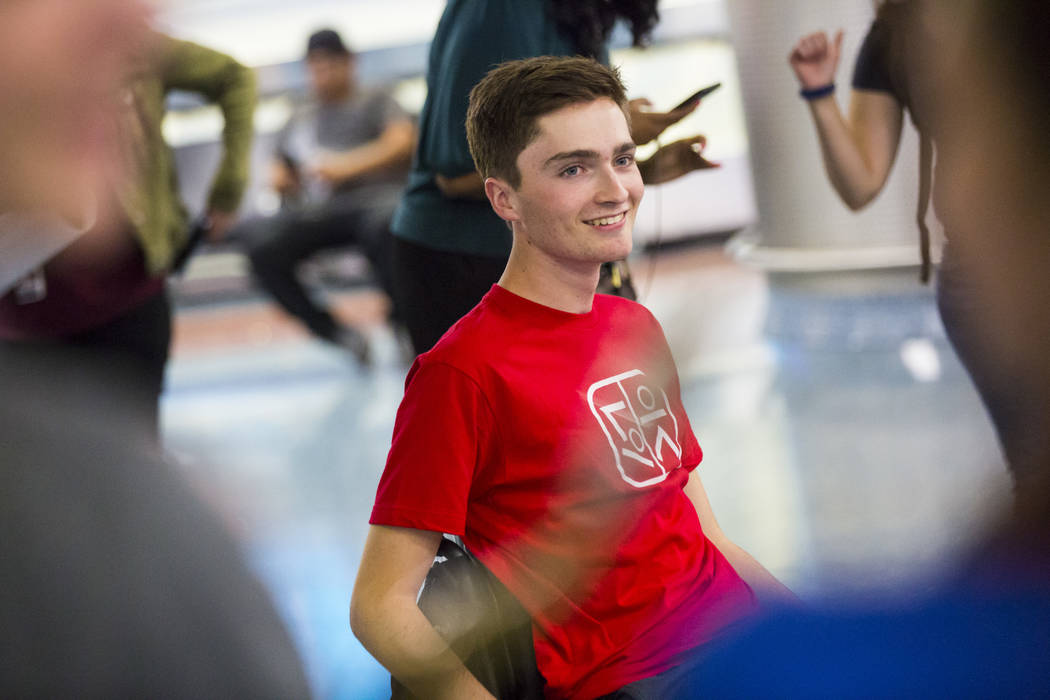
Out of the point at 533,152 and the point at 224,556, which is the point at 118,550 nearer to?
the point at 224,556

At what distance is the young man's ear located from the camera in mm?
962

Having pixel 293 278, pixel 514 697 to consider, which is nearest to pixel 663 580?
pixel 514 697

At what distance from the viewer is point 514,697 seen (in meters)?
0.92

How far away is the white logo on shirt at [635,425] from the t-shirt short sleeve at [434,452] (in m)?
0.12

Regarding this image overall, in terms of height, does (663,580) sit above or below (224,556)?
below

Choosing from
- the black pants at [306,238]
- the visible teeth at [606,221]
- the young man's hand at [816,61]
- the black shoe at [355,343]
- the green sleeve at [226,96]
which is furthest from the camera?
the black shoe at [355,343]

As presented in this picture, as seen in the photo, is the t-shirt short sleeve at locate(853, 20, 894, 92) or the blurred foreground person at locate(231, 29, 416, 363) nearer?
the t-shirt short sleeve at locate(853, 20, 894, 92)

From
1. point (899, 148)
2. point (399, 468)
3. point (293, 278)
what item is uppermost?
point (899, 148)

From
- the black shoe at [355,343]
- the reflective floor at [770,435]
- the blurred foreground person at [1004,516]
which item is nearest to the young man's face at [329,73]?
the black shoe at [355,343]

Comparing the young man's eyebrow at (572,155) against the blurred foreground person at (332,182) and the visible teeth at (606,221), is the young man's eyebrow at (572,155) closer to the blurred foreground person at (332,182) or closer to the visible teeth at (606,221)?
the visible teeth at (606,221)

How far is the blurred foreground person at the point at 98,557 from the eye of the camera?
1.15 feet

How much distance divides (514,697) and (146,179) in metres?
1.05

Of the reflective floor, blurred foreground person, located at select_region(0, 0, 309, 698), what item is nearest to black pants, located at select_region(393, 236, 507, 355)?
the reflective floor

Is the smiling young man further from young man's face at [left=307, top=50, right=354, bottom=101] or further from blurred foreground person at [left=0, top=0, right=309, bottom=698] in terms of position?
young man's face at [left=307, top=50, right=354, bottom=101]
